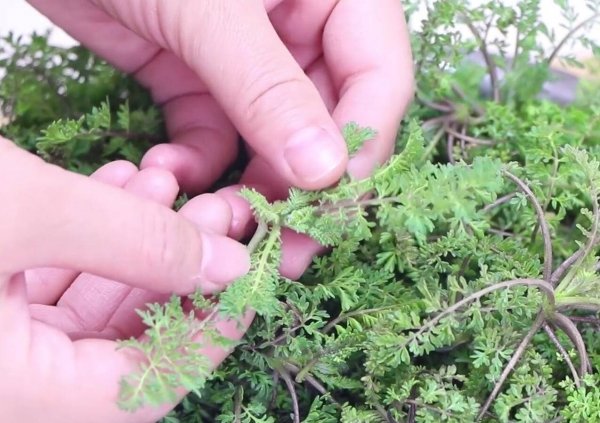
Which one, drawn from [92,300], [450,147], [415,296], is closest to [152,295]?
[92,300]

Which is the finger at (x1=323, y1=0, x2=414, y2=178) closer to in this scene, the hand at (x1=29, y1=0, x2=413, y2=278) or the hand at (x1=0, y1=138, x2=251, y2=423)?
the hand at (x1=29, y1=0, x2=413, y2=278)

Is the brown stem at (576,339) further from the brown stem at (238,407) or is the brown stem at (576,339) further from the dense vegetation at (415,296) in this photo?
the brown stem at (238,407)

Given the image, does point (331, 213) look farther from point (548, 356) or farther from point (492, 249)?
point (548, 356)

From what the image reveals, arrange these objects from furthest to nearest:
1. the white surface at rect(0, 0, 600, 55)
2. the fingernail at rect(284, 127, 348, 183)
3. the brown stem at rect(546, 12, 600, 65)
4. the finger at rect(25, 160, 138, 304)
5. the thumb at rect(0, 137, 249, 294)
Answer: the white surface at rect(0, 0, 600, 55), the brown stem at rect(546, 12, 600, 65), the finger at rect(25, 160, 138, 304), the fingernail at rect(284, 127, 348, 183), the thumb at rect(0, 137, 249, 294)

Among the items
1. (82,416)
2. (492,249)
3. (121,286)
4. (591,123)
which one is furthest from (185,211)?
(591,123)

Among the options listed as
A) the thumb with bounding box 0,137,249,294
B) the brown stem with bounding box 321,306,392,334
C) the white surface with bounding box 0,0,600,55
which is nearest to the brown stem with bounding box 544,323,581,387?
the brown stem with bounding box 321,306,392,334

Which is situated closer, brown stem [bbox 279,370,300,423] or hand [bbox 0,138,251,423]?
hand [bbox 0,138,251,423]
